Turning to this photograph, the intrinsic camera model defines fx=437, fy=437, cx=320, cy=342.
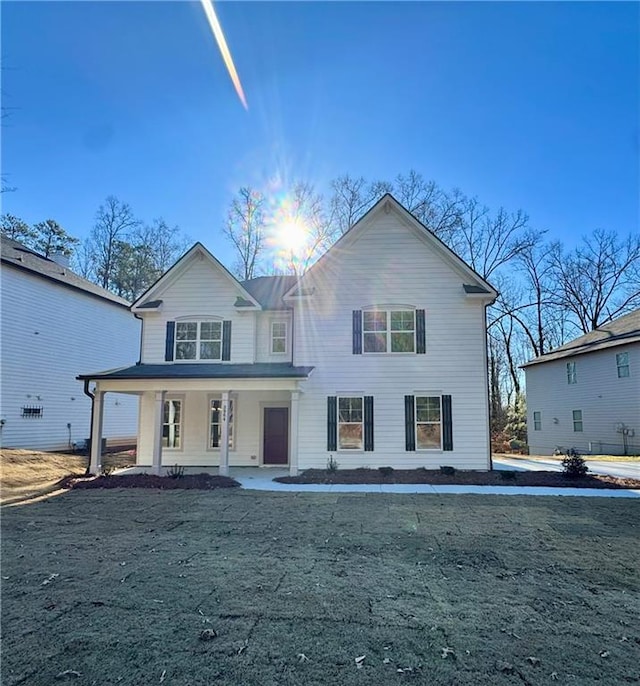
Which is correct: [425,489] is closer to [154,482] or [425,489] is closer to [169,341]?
[154,482]

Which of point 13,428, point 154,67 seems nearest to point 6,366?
point 13,428

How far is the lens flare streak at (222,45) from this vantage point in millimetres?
8875

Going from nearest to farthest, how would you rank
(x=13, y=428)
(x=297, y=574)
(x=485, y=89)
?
(x=297, y=574), (x=485, y=89), (x=13, y=428)

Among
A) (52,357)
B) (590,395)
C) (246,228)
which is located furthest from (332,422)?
(246,228)

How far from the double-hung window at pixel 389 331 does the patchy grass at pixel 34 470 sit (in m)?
9.59

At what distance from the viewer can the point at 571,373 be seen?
77.2 ft

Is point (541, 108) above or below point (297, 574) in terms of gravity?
above

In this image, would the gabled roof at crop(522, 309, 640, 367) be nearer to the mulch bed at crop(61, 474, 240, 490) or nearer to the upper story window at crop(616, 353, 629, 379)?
the upper story window at crop(616, 353, 629, 379)

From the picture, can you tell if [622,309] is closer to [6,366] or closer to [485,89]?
[485,89]

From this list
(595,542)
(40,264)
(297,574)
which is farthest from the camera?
(40,264)

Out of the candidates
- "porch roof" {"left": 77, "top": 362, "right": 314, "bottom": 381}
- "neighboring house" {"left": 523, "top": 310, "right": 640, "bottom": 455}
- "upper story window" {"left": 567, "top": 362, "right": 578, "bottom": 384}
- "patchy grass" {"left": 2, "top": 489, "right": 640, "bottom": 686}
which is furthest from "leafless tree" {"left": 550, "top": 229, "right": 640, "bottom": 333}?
"patchy grass" {"left": 2, "top": 489, "right": 640, "bottom": 686}

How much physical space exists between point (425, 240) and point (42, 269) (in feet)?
51.1

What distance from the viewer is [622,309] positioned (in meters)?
32.9

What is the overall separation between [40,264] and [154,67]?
12.1 meters
